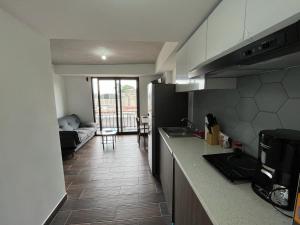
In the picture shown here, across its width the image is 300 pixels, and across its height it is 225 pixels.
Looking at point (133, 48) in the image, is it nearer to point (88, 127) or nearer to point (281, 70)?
point (281, 70)

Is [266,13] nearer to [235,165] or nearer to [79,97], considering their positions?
[235,165]

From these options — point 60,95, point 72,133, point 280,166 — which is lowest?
point 72,133

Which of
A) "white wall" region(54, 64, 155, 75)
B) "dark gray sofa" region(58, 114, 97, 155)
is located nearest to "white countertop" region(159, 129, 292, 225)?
"dark gray sofa" region(58, 114, 97, 155)

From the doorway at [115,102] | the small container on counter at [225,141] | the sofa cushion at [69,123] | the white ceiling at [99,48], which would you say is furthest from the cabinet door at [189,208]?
the doorway at [115,102]

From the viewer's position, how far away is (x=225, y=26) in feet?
3.45

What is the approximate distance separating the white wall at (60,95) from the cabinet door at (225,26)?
15.8ft

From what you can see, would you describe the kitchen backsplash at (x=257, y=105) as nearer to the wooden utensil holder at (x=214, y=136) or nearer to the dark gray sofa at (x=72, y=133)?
the wooden utensil holder at (x=214, y=136)

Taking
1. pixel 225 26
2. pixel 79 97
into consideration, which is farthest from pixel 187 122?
pixel 79 97

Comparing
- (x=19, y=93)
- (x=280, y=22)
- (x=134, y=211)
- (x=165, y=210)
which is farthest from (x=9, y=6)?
(x=165, y=210)

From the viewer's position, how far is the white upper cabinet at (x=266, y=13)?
1.99 ft

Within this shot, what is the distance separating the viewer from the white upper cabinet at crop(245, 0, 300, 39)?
1.99ft

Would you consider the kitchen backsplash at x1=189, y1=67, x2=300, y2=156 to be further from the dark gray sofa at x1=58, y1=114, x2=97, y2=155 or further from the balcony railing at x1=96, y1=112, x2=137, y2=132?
the balcony railing at x1=96, y1=112, x2=137, y2=132

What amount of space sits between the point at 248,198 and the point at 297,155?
0.35 meters

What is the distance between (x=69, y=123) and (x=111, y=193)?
3241 mm
